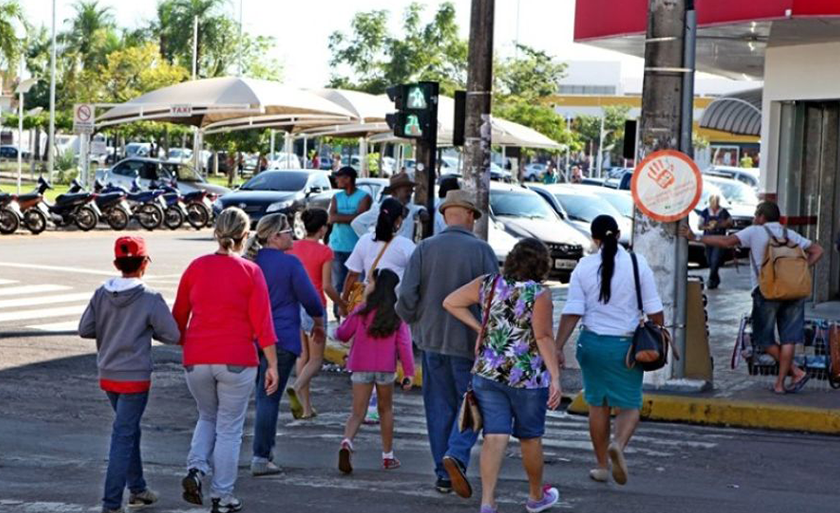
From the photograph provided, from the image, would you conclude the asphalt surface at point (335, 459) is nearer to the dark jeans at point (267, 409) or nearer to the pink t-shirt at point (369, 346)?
the dark jeans at point (267, 409)

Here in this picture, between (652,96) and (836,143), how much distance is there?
793 centimetres

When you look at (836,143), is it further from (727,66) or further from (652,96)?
(652,96)

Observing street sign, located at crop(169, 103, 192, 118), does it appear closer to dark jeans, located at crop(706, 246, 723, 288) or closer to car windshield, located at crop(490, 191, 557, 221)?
car windshield, located at crop(490, 191, 557, 221)

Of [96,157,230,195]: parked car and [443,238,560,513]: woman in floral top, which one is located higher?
[96,157,230,195]: parked car

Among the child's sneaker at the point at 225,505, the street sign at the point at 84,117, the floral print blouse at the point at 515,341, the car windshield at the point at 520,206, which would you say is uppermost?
the street sign at the point at 84,117

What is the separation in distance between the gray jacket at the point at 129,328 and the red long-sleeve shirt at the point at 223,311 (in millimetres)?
137

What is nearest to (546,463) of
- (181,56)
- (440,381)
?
(440,381)

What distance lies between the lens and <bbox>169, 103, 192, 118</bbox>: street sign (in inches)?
1569

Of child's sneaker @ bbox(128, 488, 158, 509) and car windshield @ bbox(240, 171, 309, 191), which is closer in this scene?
child's sneaker @ bbox(128, 488, 158, 509)

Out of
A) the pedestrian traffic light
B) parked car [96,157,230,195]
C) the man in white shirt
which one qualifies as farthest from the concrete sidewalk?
parked car [96,157,230,195]

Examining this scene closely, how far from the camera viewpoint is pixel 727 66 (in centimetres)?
2414

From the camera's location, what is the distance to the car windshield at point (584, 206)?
28906 mm

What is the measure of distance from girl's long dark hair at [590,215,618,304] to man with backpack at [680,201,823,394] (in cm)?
396

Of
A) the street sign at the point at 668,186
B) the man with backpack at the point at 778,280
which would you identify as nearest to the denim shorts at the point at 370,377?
the man with backpack at the point at 778,280
